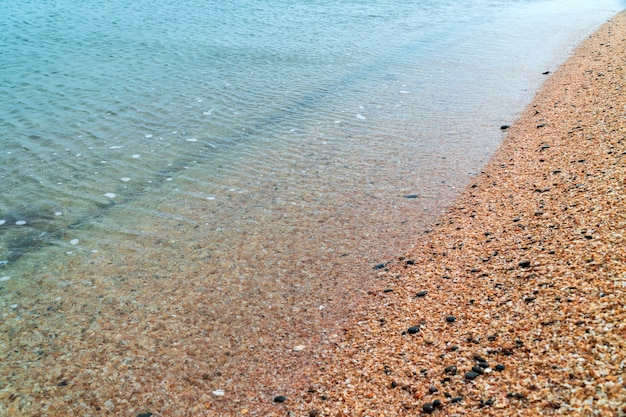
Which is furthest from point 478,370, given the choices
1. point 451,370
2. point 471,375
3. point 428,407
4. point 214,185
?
point 214,185

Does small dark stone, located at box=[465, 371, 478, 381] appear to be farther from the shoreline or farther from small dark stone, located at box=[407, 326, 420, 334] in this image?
small dark stone, located at box=[407, 326, 420, 334]

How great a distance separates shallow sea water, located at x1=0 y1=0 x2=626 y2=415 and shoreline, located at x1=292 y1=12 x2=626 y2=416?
488 mm

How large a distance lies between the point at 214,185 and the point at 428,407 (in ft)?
17.4

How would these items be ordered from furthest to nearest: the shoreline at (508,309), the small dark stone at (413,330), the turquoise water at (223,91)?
the turquoise water at (223,91), the small dark stone at (413,330), the shoreline at (508,309)

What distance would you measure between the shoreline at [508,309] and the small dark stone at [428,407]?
0.01m

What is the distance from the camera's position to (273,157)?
9.09m

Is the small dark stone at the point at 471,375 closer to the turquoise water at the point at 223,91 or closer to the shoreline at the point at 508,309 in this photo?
the shoreline at the point at 508,309

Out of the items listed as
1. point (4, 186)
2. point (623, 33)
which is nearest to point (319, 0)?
point (623, 33)

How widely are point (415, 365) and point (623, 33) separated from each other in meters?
13.7

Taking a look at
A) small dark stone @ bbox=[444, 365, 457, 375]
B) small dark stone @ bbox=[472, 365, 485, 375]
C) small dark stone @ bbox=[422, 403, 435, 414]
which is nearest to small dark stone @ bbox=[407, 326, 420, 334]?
small dark stone @ bbox=[444, 365, 457, 375]

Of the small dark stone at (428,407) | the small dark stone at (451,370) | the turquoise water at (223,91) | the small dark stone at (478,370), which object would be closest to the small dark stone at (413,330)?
the small dark stone at (451,370)

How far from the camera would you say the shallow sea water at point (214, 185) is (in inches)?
193

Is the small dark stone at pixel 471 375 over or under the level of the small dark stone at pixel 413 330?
over

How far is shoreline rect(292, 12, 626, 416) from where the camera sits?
3.47m
